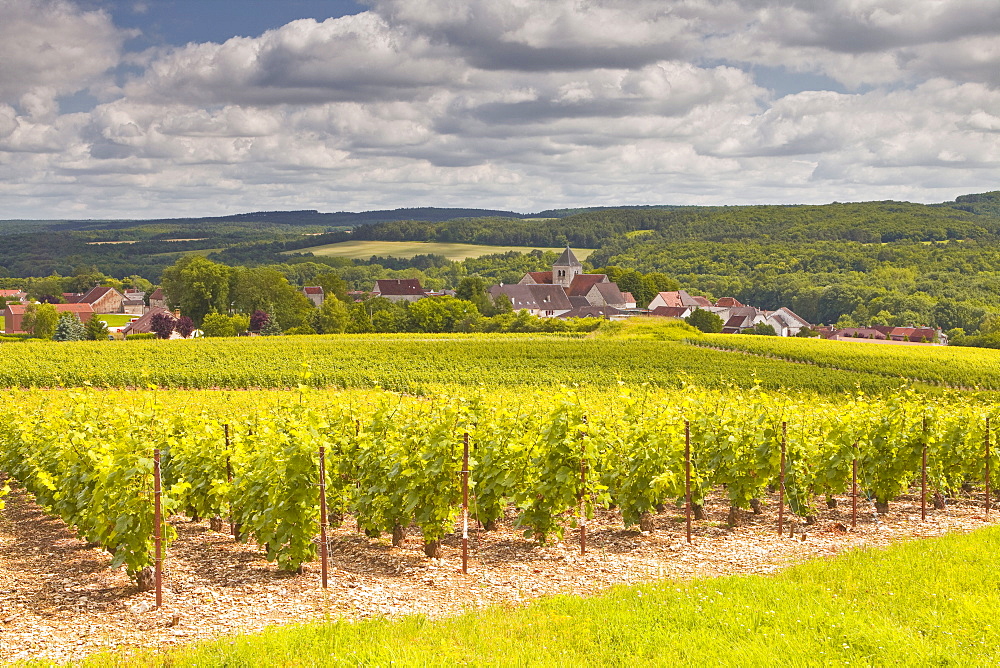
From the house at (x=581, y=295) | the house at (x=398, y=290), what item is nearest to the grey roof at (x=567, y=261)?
the house at (x=581, y=295)

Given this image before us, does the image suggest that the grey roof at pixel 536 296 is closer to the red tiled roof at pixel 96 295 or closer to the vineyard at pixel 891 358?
the vineyard at pixel 891 358

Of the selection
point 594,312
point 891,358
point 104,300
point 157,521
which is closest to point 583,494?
point 157,521

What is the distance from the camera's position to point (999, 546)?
10516mm

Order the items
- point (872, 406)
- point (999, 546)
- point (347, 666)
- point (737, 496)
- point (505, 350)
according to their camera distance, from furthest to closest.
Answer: point (505, 350) < point (872, 406) < point (737, 496) < point (999, 546) < point (347, 666)

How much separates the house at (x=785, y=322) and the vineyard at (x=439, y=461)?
118m

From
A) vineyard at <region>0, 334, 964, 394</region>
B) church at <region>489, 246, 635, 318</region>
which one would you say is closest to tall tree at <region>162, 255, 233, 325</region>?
vineyard at <region>0, 334, 964, 394</region>

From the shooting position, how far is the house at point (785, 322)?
4986 inches

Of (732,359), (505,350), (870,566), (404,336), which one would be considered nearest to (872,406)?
(870,566)

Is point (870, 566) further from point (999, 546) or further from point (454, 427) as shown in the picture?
point (454, 427)

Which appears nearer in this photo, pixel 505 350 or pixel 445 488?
pixel 445 488

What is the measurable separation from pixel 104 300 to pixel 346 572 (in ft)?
503

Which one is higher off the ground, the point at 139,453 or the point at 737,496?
the point at 139,453

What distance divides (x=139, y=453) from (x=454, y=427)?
4.02 meters

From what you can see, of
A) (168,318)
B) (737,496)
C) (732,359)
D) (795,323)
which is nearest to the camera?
(737,496)
